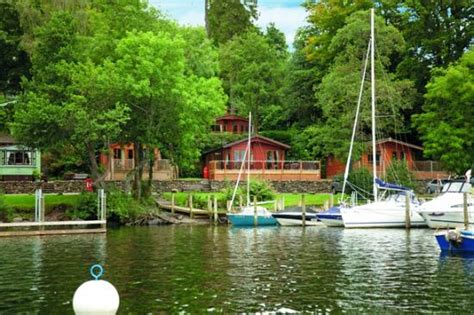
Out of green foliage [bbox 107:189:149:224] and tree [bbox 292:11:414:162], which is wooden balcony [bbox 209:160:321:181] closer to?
tree [bbox 292:11:414:162]

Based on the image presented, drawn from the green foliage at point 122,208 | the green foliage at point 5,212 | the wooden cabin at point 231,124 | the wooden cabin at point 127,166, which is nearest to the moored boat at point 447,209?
the green foliage at point 122,208

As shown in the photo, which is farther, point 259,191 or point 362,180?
point 362,180

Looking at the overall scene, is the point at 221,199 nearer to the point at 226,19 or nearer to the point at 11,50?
the point at 11,50

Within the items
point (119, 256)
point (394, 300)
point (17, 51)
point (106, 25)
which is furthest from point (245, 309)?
point (17, 51)

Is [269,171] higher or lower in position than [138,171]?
higher

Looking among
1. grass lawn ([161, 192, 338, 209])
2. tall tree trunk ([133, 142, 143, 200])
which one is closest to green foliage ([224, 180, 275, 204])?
grass lawn ([161, 192, 338, 209])

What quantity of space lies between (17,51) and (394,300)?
49.0 m

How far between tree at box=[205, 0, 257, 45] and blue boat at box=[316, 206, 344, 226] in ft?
171

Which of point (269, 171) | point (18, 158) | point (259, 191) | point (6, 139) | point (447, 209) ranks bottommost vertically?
point (447, 209)

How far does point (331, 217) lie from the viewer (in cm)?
4553

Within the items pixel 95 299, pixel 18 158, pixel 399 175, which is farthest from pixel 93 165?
pixel 95 299

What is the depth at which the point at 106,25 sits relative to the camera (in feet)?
171

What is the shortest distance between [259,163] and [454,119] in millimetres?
19450

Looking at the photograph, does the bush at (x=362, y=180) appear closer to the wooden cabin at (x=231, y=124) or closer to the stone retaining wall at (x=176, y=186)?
the stone retaining wall at (x=176, y=186)
